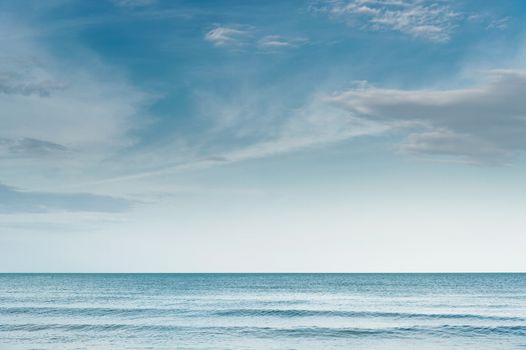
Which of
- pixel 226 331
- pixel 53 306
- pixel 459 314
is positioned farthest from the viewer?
pixel 53 306

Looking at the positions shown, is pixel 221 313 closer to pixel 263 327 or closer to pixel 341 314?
pixel 341 314

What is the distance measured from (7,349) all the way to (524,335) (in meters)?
32.1

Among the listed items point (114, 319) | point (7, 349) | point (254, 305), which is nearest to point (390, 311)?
point (254, 305)

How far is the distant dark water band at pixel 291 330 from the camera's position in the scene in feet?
128

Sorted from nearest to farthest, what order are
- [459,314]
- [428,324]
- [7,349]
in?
1. [7,349]
2. [428,324]
3. [459,314]

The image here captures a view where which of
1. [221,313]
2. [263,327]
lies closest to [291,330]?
[263,327]

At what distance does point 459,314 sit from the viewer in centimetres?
5188

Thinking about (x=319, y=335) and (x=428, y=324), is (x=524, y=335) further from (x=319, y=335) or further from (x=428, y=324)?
(x=319, y=335)

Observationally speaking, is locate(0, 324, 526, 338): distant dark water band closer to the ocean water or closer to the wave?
the ocean water

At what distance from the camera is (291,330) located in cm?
4106

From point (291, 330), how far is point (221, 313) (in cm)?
1391

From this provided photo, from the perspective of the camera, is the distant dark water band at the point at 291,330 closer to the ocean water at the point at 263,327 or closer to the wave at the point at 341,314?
the ocean water at the point at 263,327

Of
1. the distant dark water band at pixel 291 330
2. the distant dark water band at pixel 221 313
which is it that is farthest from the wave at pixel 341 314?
the distant dark water band at pixel 291 330

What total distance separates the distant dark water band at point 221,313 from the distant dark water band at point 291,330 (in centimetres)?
726
